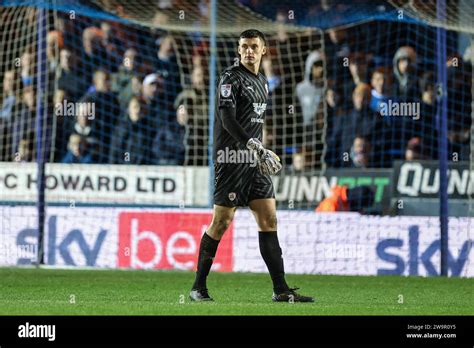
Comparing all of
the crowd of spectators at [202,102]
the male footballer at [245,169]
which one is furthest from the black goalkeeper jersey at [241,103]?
the crowd of spectators at [202,102]

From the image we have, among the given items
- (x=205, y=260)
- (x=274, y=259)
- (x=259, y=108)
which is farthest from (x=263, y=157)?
(x=205, y=260)

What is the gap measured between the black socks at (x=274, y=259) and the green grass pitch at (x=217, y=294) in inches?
8.5

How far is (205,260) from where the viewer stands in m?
10.7

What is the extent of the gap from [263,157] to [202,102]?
7.94m

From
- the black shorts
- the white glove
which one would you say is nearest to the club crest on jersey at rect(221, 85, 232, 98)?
the white glove

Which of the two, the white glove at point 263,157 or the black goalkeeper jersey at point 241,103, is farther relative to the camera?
the black goalkeeper jersey at point 241,103

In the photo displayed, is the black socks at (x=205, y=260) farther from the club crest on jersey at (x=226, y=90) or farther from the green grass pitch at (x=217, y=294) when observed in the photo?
the club crest on jersey at (x=226, y=90)

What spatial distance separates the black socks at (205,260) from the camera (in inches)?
421

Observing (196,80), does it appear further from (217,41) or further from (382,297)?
(382,297)

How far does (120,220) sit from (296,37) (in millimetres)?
4390
